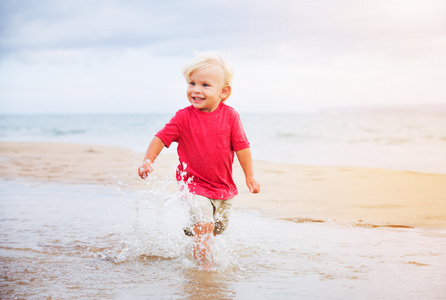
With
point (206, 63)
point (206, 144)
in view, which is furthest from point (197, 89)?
point (206, 144)

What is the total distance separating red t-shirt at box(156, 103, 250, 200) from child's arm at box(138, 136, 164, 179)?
0.04 metres

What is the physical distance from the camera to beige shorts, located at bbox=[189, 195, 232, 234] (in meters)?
3.08

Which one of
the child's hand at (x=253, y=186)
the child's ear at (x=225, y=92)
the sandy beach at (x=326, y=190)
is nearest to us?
the child's hand at (x=253, y=186)

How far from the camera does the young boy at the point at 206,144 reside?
10.1 feet

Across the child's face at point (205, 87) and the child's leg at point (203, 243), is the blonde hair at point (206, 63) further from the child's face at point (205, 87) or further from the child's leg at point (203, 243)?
the child's leg at point (203, 243)

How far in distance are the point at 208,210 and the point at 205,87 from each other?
0.83 m

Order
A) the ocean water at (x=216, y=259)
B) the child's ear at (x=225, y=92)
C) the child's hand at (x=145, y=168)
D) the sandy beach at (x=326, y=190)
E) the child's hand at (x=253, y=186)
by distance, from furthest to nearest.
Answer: the sandy beach at (x=326, y=190) < the child's ear at (x=225, y=92) < the child's hand at (x=253, y=186) < the child's hand at (x=145, y=168) < the ocean water at (x=216, y=259)

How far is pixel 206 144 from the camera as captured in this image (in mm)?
3107

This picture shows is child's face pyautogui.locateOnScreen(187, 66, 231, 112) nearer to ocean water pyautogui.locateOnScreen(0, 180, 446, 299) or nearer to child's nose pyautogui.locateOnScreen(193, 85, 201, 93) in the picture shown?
child's nose pyautogui.locateOnScreen(193, 85, 201, 93)

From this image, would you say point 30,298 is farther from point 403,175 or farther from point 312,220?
Answer: point 403,175

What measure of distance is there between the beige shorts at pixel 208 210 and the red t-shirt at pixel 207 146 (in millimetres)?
45

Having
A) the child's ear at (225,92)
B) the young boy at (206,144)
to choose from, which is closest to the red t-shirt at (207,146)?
the young boy at (206,144)

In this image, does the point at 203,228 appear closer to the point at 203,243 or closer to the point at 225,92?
the point at 203,243

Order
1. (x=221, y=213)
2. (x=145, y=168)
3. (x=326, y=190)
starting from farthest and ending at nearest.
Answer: (x=326, y=190)
(x=221, y=213)
(x=145, y=168)
